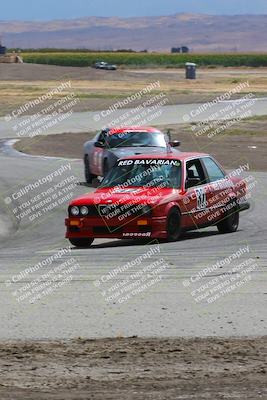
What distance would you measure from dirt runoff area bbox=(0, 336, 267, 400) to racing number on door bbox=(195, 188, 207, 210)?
8449 mm

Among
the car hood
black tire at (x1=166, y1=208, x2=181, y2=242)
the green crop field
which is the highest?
the car hood

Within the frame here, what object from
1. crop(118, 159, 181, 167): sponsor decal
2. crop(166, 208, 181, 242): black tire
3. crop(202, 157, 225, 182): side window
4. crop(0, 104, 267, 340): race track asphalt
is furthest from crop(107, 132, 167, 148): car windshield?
crop(166, 208, 181, 242): black tire

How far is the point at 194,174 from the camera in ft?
57.7

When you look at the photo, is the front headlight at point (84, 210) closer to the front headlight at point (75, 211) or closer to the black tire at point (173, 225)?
the front headlight at point (75, 211)

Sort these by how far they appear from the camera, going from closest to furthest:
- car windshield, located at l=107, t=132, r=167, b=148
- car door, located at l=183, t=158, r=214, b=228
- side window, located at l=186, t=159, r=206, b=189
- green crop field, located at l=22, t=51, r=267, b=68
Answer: car door, located at l=183, t=158, r=214, b=228
side window, located at l=186, t=159, r=206, b=189
car windshield, located at l=107, t=132, r=167, b=148
green crop field, located at l=22, t=51, r=267, b=68

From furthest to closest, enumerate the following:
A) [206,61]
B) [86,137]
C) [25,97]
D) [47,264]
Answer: [206,61], [25,97], [86,137], [47,264]

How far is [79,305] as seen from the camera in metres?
10.3

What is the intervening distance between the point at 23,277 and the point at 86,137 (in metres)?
29.9

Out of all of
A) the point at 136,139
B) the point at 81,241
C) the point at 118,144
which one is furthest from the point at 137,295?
the point at 136,139

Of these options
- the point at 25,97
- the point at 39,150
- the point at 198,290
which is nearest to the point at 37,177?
the point at 39,150

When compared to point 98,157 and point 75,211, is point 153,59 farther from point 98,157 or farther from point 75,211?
point 75,211

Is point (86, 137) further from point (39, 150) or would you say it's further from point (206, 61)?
point (206, 61)

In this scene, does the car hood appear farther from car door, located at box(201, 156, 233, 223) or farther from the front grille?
car door, located at box(201, 156, 233, 223)

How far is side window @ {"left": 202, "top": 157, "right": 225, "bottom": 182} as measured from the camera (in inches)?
705
